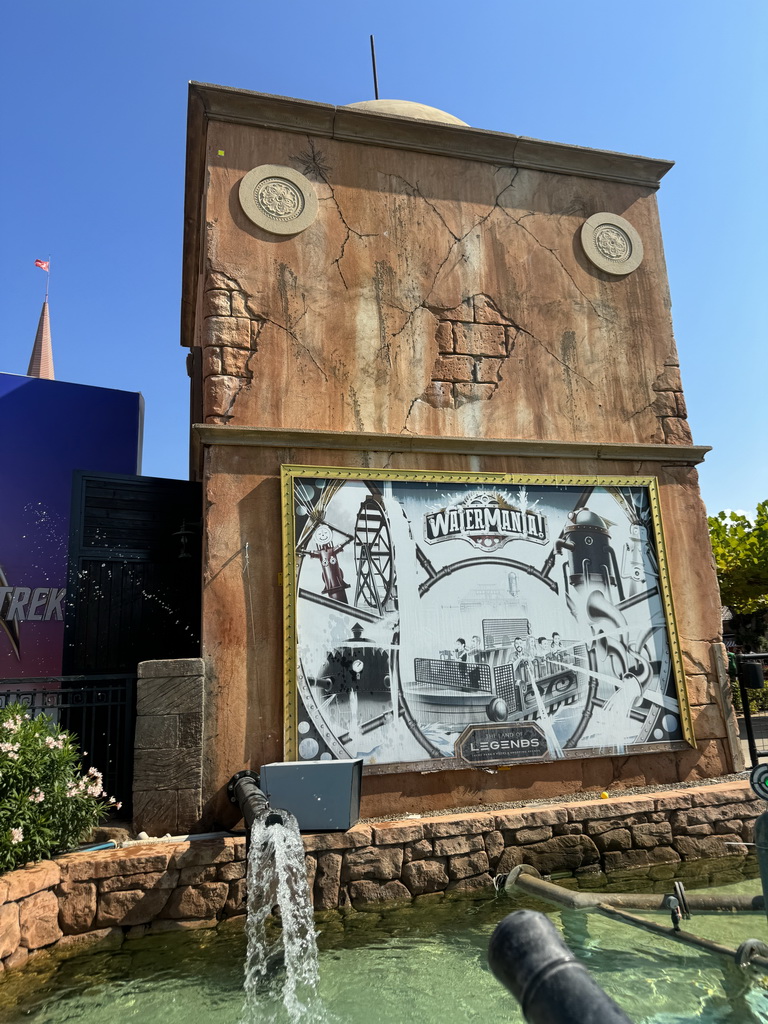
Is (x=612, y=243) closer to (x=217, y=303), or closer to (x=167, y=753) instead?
(x=217, y=303)

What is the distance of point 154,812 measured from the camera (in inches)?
209

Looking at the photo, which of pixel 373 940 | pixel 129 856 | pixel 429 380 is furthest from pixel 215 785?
pixel 429 380

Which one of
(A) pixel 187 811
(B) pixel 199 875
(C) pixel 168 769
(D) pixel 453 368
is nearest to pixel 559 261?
(D) pixel 453 368

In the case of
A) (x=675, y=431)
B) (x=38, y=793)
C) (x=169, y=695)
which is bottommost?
(x=38, y=793)

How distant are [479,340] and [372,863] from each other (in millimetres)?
5162

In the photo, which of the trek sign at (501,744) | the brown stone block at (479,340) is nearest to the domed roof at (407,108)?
the brown stone block at (479,340)

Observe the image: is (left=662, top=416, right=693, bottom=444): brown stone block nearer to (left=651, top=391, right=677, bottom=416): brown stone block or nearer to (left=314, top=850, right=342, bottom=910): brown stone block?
(left=651, top=391, right=677, bottom=416): brown stone block

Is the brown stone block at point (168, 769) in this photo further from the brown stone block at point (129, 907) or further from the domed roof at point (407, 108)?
the domed roof at point (407, 108)

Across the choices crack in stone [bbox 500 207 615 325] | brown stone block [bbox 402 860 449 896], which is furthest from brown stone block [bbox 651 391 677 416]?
brown stone block [bbox 402 860 449 896]

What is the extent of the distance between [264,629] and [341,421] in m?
2.17

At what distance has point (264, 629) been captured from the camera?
19.7 feet

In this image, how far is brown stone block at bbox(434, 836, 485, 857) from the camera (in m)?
5.44

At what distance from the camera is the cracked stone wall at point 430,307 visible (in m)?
6.74

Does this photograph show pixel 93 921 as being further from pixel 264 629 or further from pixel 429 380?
pixel 429 380
